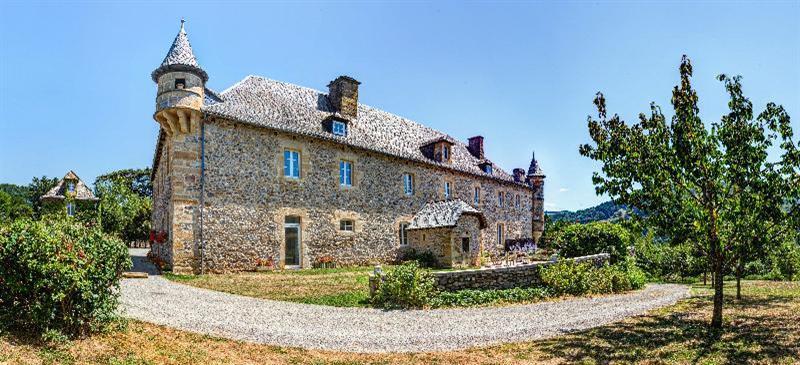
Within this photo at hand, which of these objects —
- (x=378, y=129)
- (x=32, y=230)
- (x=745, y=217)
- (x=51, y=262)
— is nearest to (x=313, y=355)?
(x=51, y=262)

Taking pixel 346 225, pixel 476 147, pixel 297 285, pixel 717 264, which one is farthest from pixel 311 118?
pixel 717 264

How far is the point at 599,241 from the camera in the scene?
1773 cm

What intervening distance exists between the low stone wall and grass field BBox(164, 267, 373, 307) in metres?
2.11

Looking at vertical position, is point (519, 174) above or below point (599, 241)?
above

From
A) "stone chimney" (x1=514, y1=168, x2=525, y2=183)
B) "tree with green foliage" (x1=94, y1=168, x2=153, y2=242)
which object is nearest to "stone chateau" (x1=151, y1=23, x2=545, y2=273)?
"stone chimney" (x1=514, y1=168, x2=525, y2=183)

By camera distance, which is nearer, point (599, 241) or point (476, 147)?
point (599, 241)

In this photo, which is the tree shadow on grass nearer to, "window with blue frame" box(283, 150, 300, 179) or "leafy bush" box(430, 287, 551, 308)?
"leafy bush" box(430, 287, 551, 308)

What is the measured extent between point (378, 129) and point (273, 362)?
747 inches

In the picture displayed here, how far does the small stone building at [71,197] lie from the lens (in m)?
40.2

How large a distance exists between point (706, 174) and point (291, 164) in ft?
49.4

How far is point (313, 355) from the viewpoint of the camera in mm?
6531

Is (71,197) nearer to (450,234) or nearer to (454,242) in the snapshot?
(450,234)

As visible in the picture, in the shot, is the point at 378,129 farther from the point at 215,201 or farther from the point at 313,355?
the point at 313,355

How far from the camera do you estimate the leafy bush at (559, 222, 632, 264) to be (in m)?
17.7
